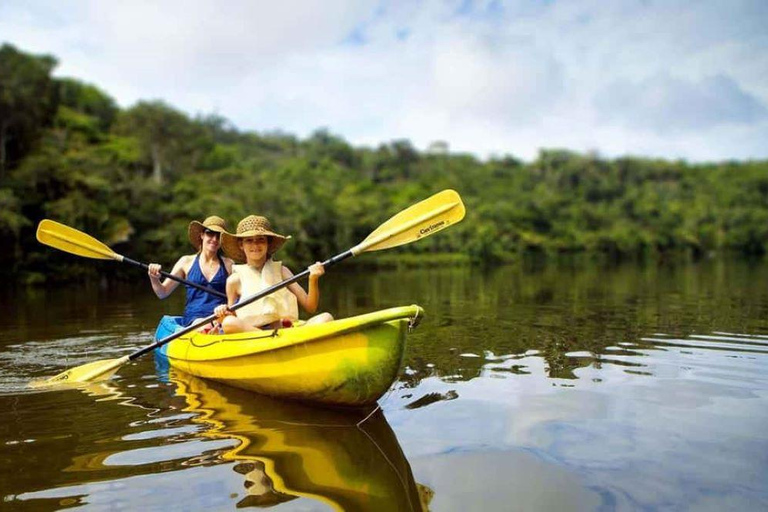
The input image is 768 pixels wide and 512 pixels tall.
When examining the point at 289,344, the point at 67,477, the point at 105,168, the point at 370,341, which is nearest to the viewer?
the point at 67,477

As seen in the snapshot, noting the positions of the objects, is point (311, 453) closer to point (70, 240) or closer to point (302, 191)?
point (70, 240)

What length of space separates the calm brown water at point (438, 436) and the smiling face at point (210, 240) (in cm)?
130

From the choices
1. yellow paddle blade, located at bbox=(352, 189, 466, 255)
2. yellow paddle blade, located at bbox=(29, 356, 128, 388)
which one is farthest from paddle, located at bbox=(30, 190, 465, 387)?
yellow paddle blade, located at bbox=(29, 356, 128, 388)

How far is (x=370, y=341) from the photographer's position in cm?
389

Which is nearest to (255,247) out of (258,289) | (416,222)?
(258,289)

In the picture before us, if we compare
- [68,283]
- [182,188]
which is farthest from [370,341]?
[182,188]

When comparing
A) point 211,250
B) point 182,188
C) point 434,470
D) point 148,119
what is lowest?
point 434,470

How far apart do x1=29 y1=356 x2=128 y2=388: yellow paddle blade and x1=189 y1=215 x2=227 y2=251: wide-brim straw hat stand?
4.53 feet

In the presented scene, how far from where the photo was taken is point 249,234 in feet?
15.7

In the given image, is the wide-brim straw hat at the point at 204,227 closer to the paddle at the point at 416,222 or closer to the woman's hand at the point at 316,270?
the paddle at the point at 416,222

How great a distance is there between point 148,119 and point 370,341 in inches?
1294

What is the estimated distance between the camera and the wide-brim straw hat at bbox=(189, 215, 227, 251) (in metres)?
5.75

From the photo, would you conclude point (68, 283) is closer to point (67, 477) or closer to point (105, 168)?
point (105, 168)

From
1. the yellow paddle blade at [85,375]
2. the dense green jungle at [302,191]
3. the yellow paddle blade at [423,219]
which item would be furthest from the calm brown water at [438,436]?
the dense green jungle at [302,191]
